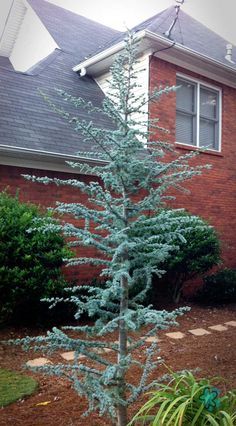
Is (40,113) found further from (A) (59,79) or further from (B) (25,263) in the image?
(B) (25,263)

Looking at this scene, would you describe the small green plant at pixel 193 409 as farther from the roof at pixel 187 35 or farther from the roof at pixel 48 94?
the roof at pixel 187 35

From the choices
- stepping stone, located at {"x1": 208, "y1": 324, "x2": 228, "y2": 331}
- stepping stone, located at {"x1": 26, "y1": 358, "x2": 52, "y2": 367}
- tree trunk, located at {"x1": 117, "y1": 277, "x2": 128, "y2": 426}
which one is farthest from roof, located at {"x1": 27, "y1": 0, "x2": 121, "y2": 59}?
tree trunk, located at {"x1": 117, "y1": 277, "x2": 128, "y2": 426}

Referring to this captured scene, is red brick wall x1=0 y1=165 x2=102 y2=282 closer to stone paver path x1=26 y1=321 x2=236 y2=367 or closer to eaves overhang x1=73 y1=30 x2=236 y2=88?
stone paver path x1=26 y1=321 x2=236 y2=367

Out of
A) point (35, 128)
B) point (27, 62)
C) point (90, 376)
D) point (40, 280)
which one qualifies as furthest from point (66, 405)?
point (27, 62)

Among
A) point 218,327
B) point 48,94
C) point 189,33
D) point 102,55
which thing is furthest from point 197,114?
point 218,327

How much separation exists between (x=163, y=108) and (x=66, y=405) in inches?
284

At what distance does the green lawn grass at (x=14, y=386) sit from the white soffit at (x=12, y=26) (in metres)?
12.1

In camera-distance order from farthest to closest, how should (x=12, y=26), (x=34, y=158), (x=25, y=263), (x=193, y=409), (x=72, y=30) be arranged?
(x=12, y=26) → (x=72, y=30) → (x=34, y=158) → (x=25, y=263) → (x=193, y=409)

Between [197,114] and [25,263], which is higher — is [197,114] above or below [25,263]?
above

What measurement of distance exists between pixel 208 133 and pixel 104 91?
290cm

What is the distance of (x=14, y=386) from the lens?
359cm

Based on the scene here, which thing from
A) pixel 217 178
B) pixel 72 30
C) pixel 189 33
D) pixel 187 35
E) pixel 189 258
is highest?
pixel 72 30

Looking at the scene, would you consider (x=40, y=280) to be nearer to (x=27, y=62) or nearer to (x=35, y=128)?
(x=35, y=128)

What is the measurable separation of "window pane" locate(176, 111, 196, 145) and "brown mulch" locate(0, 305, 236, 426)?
429 cm
